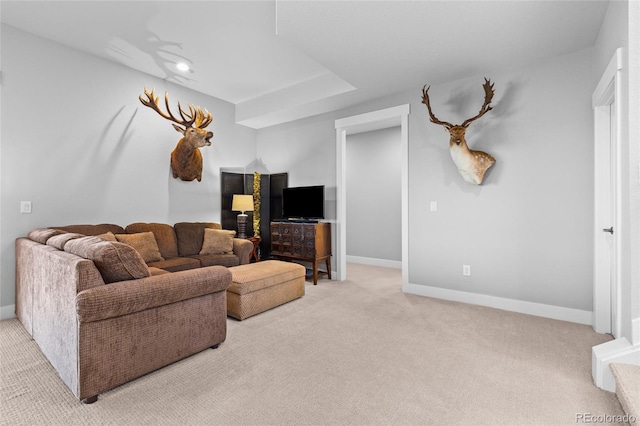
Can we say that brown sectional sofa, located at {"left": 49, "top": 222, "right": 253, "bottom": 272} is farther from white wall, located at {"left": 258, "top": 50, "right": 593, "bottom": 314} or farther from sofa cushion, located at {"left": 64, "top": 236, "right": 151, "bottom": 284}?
white wall, located at {"left": 258, "top": 50, "right": 593, "bottom": 314}

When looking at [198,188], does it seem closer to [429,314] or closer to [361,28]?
[361,28]

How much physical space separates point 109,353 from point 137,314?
0.24 m

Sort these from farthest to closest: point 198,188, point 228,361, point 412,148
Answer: point 198,188, point 412,148, point 228,361

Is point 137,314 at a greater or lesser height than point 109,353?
greater

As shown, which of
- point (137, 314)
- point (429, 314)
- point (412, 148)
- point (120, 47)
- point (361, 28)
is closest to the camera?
point (137, 314)

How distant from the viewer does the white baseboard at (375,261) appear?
5.67m

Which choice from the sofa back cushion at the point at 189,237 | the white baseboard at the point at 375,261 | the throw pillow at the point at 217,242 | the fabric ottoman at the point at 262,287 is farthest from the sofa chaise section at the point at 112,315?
the white baseboard at the point at 375,261

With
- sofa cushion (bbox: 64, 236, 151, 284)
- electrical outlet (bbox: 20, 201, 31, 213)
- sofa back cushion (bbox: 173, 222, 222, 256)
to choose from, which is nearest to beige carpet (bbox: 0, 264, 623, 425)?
sofa cushion (bbox: 64, 236, 151, 284)

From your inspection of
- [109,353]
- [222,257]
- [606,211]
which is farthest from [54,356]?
[606,211]

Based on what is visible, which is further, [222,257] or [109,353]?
[222,257]

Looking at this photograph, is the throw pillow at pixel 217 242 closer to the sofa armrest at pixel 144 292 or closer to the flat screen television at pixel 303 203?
the flat screen television at pixel 303 203

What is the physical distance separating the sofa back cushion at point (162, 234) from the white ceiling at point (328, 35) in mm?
2066

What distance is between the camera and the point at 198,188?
4809mm

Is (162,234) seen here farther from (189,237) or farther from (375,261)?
(375,261)
